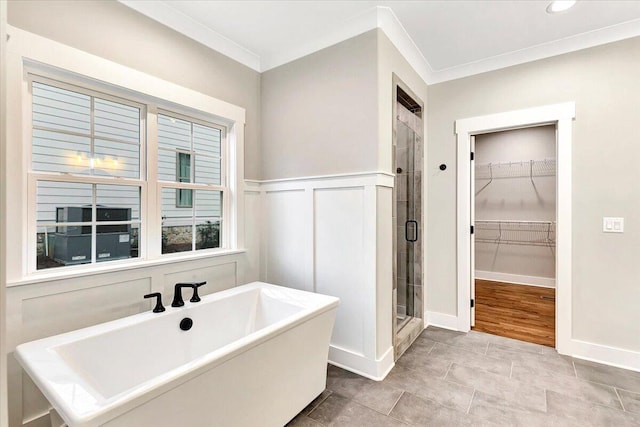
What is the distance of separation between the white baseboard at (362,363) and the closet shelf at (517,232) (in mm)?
3677

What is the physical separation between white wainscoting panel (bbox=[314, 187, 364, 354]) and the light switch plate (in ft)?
6.72

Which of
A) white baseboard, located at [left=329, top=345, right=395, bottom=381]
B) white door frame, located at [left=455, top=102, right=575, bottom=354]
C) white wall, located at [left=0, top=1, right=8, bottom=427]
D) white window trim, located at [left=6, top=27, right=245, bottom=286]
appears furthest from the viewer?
white door frame, located at [left=455, top=102, right=575, bottom=354]

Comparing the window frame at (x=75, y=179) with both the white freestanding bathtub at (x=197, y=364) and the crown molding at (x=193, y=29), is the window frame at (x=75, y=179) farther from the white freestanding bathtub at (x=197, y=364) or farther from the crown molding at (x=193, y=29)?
the crown molding at (x=193, y=29)

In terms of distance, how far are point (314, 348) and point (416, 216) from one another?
1.89 meters

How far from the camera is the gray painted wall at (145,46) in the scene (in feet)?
5.57

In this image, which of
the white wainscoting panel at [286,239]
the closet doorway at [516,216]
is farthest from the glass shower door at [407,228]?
the closet doorway at [516,216]

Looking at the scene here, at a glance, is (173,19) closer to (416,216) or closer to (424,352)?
(416,216)

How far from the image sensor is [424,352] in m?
2.71

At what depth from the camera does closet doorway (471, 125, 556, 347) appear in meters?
4.62

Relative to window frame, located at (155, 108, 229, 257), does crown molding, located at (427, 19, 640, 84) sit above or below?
above

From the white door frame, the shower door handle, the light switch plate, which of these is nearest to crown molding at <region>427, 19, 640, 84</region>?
the white door frame

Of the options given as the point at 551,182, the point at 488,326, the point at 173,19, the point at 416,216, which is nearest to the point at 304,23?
the point at 173,19

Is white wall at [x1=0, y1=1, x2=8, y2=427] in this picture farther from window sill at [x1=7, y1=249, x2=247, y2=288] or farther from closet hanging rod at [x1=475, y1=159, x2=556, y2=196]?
closet hanging rod at [x1=475, y1=159, x2=556, y2=196]

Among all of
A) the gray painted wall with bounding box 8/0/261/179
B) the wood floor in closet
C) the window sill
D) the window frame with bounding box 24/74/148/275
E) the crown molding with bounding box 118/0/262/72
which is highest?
the crown molding with bounding box 118/0/262/72
